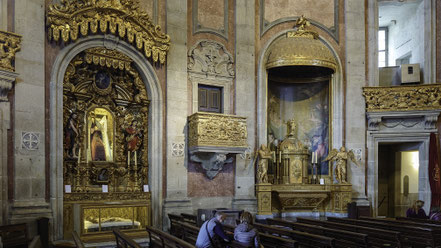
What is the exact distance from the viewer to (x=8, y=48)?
9.38 meters

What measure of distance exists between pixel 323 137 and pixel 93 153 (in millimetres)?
7640

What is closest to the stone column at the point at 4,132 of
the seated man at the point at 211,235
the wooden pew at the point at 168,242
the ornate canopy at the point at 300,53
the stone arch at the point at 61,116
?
the stone arch at the point at 61,116

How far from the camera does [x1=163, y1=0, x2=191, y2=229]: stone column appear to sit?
11.9 metres

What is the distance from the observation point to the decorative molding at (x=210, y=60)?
12.7 metres

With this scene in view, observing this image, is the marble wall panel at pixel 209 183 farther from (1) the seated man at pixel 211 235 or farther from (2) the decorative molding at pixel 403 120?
(1) the seated man at pixel 211 235

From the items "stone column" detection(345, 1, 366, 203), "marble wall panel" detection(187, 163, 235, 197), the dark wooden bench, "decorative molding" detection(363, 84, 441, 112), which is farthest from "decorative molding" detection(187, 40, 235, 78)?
the dark wooden bench

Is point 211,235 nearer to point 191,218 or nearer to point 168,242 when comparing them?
point 168,242

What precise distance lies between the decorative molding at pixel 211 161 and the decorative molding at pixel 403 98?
17.8ft

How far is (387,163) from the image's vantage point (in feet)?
55.7

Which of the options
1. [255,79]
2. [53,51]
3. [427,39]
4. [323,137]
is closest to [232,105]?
[255,79]

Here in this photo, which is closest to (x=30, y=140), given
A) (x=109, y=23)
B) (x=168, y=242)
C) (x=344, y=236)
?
(x=109, y=23)

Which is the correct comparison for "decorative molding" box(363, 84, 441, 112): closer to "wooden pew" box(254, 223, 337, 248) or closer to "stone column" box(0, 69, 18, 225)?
"wooden pew" box(254, 223, 337, 248)

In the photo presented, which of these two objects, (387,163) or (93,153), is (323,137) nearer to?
(387,163)

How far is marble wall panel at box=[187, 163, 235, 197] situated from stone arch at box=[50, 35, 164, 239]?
0.99m
